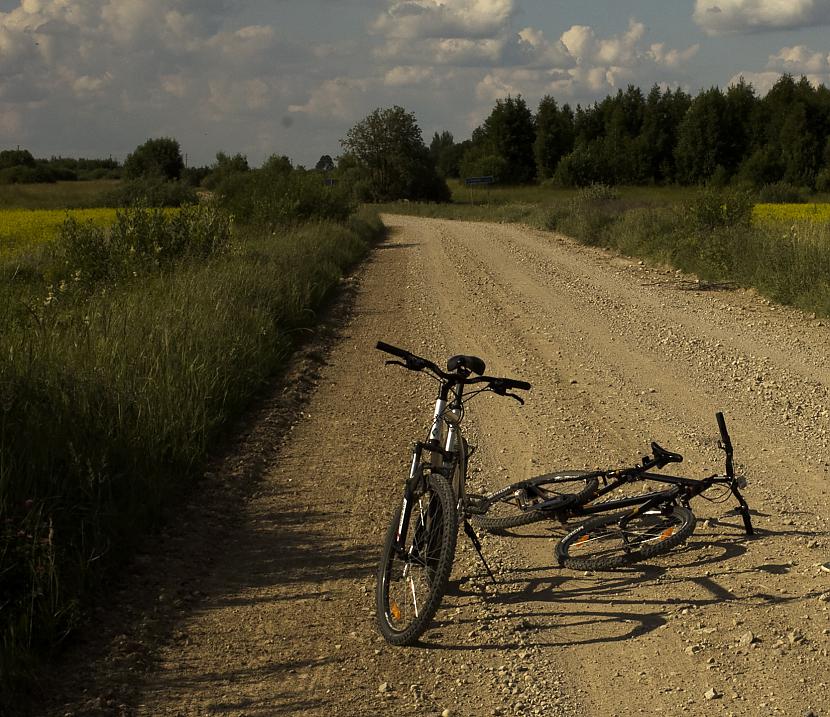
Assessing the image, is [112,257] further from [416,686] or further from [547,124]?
[547,124]

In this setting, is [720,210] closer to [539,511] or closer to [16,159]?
[539,511]

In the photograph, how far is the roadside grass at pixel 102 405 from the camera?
415cm

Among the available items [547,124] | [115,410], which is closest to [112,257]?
[115,410]

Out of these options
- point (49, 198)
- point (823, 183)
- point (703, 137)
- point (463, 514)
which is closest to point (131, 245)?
point (463, 514)

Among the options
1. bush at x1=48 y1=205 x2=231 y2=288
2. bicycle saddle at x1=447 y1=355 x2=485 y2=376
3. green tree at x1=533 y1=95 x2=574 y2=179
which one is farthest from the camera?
green tree at x1=533 y1=95 x2=574 y2=179

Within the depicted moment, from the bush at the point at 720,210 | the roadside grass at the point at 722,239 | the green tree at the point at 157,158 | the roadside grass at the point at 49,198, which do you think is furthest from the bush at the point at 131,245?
the green tree at the point at 157,158

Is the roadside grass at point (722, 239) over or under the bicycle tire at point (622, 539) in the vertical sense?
over

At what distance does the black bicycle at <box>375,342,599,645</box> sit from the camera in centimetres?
A: 409

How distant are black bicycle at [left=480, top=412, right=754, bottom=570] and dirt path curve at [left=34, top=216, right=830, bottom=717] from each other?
12 cm

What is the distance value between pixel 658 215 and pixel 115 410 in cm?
1947

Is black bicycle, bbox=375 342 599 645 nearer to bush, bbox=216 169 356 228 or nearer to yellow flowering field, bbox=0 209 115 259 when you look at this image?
yellow flowering field, bbox=0 209 115 259

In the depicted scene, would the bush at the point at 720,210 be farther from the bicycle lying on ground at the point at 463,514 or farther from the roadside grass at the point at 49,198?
the roadside grass at the point at 49,198

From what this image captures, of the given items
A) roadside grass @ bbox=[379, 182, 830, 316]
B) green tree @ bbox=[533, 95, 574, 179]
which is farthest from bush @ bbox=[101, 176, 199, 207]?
green tree @ bbox=[533, 95, 574, 179]

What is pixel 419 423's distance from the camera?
809cm
